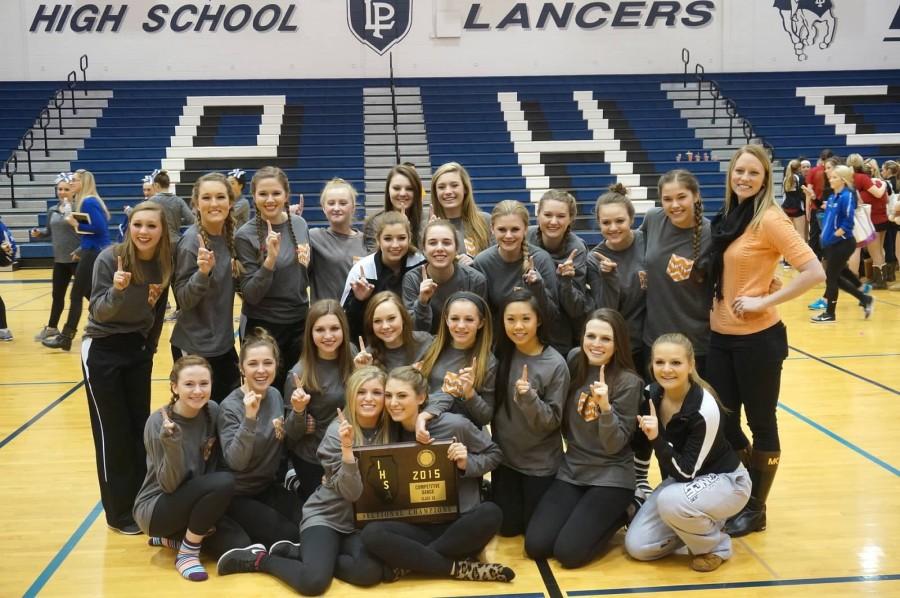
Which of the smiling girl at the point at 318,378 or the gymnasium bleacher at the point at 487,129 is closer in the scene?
the smiling girl at the point at 318,378

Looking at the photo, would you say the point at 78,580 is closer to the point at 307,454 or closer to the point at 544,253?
the point at 307,454

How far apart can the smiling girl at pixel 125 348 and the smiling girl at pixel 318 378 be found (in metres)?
0.66

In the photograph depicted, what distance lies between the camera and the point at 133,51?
1694cm

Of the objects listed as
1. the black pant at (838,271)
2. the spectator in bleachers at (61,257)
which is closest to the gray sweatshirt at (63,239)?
the spectator in bleachers at (61,257)

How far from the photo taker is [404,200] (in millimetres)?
4656

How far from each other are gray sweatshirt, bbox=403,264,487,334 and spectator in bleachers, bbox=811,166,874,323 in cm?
527

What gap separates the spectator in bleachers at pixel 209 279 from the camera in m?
4.01

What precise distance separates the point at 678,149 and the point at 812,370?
9.63 metres

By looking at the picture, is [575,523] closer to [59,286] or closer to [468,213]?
[468,213]

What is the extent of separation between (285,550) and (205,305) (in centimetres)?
116

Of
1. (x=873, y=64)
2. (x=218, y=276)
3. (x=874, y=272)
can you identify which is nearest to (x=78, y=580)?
(x=218, y=276)

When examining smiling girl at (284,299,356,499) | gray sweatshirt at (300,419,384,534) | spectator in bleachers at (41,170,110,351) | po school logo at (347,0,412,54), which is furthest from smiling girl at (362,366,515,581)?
po school logo at (347,0,412,54)

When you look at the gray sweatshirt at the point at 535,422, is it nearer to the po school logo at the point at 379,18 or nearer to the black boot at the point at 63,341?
the black boot at the point at 63,341

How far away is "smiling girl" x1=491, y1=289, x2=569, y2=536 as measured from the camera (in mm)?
3904
